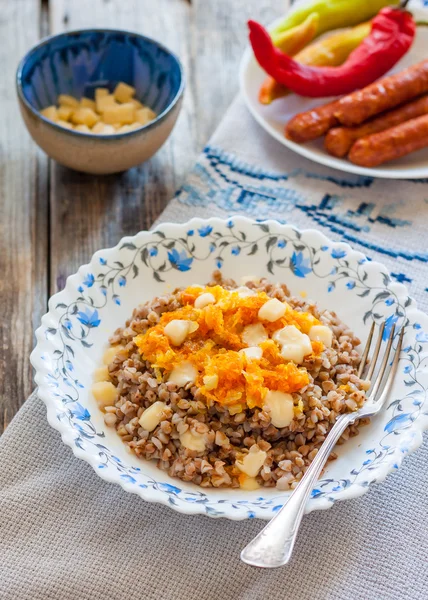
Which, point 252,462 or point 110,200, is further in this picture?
point 110,200

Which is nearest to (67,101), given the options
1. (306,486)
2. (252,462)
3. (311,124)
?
(311,124)

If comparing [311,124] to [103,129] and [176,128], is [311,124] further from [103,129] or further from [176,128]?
[103,129]

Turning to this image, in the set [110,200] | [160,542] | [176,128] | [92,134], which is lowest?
[160,542]

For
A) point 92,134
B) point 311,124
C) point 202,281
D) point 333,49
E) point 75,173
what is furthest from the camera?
point 333,49

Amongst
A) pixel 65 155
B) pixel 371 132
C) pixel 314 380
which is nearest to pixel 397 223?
pixel 371 132

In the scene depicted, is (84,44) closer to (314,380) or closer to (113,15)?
(113,15)

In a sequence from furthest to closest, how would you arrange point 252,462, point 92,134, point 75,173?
point 75,173 → point 92,134 → point 252,462

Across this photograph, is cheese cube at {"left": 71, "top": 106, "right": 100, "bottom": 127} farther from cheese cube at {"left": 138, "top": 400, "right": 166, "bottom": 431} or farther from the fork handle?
the fork handle

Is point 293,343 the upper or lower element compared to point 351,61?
lower
